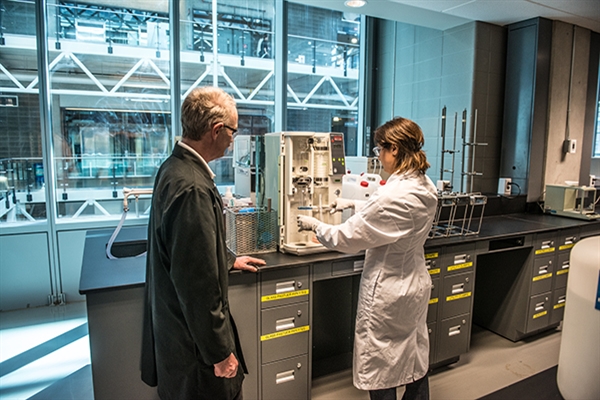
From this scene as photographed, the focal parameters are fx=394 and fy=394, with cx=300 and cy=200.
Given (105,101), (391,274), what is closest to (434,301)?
(391,274)

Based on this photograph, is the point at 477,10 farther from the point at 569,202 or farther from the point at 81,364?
the point at 81,364

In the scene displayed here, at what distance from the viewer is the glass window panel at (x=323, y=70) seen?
4.20m

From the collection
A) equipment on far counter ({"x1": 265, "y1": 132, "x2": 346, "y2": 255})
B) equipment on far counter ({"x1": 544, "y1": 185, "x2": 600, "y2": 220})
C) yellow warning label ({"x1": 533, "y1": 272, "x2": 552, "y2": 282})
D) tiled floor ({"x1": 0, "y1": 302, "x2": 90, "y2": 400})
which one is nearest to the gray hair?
equipment on far counter ({"x1": 265, "y1": 132, "x2": 346, "y2": 255})

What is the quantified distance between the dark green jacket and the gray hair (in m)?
0.08

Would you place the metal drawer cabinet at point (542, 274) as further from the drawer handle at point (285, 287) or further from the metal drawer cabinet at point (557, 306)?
the drawer handle at point (285, 287)

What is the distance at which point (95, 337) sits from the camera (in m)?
1.61

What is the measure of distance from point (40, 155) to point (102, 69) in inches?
36.7

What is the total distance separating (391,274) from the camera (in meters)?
1.71

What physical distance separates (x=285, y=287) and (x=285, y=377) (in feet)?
1.59

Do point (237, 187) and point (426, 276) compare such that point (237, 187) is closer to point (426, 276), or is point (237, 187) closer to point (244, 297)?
point (244, 297)

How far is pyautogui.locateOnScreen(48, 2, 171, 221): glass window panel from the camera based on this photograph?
3467mm

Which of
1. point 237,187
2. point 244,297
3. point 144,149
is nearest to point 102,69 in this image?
point 144,149

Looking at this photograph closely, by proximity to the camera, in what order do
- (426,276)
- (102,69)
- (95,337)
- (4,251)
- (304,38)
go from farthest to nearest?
(304,38), (102,69), (4,251), (426,276), (95,337)

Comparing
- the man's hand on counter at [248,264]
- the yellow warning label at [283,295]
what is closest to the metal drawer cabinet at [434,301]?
the yellow warning label at [283,295]
